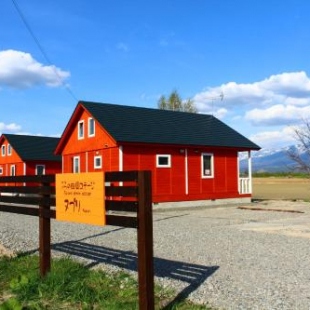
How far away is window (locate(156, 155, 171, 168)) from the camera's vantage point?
23125 mm

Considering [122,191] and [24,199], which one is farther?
[24,199]

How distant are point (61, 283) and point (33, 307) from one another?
830 mm

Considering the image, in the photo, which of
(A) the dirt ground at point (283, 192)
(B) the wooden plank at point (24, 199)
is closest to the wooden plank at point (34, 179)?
(B) the wooden plank at point (24, 199)

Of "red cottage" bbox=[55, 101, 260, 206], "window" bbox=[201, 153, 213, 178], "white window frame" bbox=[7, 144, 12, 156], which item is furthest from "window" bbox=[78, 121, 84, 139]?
"white window frame" bbox=[7, 144, 12, 156]

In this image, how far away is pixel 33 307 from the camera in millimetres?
5867

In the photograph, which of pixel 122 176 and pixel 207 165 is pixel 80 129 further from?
pixel 122 176

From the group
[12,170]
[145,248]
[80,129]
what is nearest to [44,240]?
[145,248]

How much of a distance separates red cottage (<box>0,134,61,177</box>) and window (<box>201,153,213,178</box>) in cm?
1526

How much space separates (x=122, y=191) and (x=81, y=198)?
990 millimetres

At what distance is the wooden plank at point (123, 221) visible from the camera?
5375 mm

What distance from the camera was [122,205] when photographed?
223 inches

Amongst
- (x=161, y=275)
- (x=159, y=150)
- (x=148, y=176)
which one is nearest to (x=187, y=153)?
(x=159, y=150)

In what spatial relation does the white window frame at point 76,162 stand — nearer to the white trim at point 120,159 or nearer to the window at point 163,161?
the white trim at point 120,159

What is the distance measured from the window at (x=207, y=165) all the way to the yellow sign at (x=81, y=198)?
18.1m
